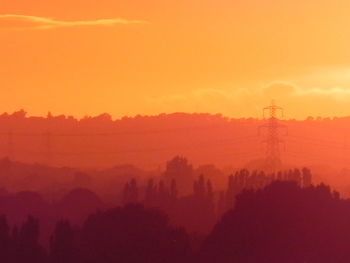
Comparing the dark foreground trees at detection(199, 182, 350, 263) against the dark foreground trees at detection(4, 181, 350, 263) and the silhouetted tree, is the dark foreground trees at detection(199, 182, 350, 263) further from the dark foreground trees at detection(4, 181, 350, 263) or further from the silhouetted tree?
the silhouetted tree

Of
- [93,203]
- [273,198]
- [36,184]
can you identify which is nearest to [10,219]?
[93,203]

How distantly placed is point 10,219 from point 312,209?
1238 inches

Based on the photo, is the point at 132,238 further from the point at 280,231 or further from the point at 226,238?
the point at 280,231

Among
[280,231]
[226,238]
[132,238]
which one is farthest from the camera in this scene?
[132,238]

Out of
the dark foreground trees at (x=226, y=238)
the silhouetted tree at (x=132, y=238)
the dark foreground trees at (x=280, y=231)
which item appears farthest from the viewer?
the silhouetted tree at (x=132, y=238)

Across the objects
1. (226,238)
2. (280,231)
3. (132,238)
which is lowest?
(132,238)

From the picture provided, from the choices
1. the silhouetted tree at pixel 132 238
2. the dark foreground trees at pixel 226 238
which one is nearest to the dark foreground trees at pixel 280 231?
the dark foreground trees at pixel 226 238

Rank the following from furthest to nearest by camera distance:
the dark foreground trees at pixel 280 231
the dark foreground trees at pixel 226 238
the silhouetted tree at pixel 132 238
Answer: the silhouetted tree at pixel 132 238, the dark foreground trees at pixel 226 238, the dark foreground trees at pixel 280 231

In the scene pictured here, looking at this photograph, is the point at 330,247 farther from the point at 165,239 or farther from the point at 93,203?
the point at 93,203

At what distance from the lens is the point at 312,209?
A: 219 feet

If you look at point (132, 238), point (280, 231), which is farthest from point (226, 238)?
point (132, 238)

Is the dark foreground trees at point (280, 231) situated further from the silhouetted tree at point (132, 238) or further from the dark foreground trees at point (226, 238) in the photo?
the silhouetted tree at point (132, 238)

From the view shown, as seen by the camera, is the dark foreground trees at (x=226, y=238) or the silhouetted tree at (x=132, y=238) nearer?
the dark foreground trees at (x=226, y=238)

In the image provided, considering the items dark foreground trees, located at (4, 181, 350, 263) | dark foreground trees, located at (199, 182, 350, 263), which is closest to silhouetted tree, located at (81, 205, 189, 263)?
dark foreground trees, located at (4, 181, 350, 263)
